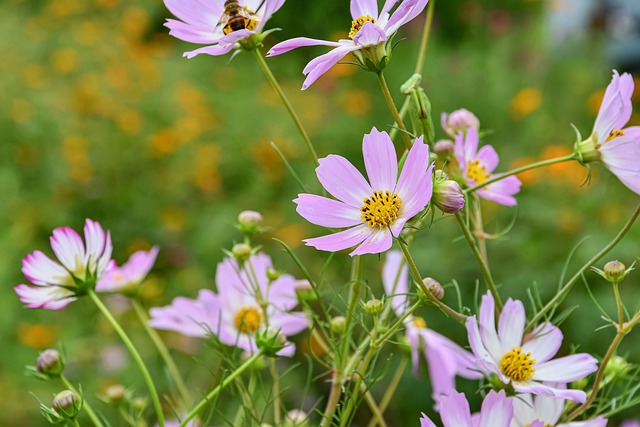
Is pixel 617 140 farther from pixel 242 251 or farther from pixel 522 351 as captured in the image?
pixel 242 251

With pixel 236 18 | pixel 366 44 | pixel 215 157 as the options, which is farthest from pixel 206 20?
pixel 215 157

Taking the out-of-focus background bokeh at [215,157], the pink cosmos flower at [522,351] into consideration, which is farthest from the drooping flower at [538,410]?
the out-of-focus background bokeh at [215,157]

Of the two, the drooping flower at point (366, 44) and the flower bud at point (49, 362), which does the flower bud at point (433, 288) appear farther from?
the flower bud at point (49, 362)

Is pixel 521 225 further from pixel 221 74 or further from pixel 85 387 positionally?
pixel 221 74

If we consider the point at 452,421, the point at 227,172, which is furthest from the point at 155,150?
the point at 452,421

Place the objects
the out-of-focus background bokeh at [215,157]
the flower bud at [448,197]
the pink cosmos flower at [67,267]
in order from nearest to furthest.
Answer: the flower bud at [448,197] → the pink cosmos flower at [67,267] → the out-of-focus background bokeh at [215,157]

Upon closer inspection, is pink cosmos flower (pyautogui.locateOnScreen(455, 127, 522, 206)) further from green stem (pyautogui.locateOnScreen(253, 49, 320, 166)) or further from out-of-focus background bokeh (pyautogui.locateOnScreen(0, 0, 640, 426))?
out-of-focus background bokeh (pyautogui.locateOnScreen(0, 0, 640, 426))

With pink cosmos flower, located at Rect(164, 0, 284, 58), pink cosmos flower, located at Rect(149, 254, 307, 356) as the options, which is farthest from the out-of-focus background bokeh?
pink cosmos flower, located at Rect(164, 0, 284, 58)
